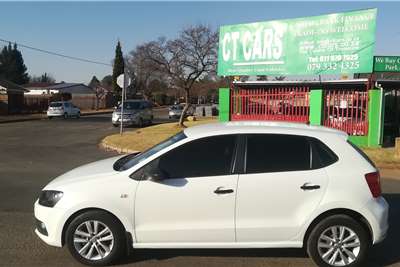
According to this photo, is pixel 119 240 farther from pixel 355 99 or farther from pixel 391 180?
pixel 355 99

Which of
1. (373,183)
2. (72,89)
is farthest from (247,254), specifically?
(72,89)

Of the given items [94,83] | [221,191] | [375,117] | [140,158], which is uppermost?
[94,83]

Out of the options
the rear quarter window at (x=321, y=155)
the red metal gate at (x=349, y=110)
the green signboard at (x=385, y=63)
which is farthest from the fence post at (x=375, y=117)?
the rear quarter window at (x=321, y=155)

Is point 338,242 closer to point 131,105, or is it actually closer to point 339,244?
point 339,244

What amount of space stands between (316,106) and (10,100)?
39182 mm

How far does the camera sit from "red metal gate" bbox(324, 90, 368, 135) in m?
17.6

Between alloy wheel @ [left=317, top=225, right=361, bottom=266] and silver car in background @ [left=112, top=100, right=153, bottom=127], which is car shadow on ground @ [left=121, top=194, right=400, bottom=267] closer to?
alloy wheel @ [left=317, top=225, right=361, bottom=266]

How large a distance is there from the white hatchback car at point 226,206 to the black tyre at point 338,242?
0.01 meters

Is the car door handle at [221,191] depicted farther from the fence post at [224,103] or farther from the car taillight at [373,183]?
the fence post at [224,103]

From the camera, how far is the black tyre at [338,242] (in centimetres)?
567

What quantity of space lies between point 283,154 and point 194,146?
99cm

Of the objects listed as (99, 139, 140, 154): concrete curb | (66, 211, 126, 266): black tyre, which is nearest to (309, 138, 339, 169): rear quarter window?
(66, 211, 126, 266): black tyre

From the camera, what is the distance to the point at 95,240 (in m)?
5.70

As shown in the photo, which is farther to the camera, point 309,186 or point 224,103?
point 224,103
